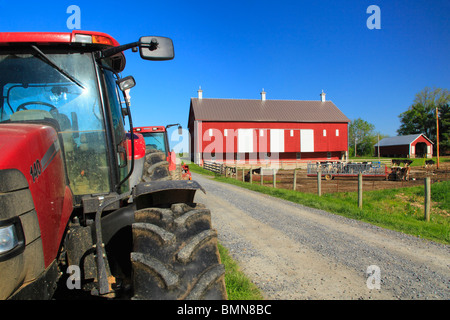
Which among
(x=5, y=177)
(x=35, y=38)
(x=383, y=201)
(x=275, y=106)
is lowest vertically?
(x=383, y=201)

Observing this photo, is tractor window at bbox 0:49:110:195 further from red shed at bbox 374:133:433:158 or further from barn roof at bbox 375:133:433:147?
barn roof at bbox 375:133:433:147

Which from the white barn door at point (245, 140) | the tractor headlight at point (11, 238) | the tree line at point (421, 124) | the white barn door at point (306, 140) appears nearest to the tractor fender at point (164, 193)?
the tractor headlight at point (11, 238)

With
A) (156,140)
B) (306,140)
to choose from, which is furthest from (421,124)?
(156,140)

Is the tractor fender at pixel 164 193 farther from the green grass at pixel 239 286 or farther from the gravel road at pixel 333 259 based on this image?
the gravel road at pixel 333 259

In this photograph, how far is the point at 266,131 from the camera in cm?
4584

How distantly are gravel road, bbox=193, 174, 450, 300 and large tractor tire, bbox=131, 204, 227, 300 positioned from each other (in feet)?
6.81

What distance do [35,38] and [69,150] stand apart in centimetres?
94

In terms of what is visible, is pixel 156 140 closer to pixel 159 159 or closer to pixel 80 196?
pixel 159 159

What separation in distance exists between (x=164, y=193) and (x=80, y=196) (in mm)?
715

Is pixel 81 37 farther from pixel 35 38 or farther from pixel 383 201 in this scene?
pixel 383 201

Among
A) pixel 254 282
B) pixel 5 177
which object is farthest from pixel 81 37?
pixel 254 282

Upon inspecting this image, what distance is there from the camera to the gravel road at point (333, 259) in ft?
13.8

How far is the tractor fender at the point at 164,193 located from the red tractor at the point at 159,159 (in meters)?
2.01

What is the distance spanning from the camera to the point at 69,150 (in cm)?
275
